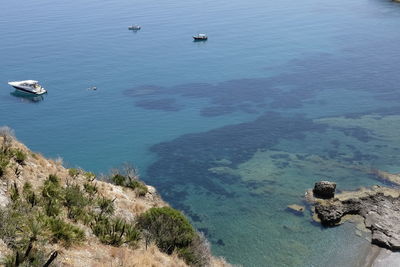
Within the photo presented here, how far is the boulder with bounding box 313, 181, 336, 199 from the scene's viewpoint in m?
43.3

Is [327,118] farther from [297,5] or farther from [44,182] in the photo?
[297,5]

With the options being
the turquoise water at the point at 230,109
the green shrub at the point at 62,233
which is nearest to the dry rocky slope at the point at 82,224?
the green shrub at the point at 62,233

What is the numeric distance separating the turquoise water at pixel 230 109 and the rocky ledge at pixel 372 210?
145 centimetres

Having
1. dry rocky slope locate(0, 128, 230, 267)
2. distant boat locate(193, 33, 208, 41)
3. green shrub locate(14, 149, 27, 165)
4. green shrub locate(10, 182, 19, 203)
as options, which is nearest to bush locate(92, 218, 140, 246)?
dry rocky slope locate(0, 128, 230, 267)

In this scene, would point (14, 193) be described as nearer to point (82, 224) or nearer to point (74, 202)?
point (74, 202)

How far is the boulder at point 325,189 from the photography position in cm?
4334

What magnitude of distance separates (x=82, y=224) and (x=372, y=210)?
30623 millimetres

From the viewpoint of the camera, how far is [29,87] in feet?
247

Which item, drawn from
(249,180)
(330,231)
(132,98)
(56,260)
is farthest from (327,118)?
(56,260)

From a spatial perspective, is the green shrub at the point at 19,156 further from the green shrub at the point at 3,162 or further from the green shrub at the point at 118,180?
the green shrub at the point at 118,180

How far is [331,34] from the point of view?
107688mm

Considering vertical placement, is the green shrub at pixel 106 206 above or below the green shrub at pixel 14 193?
below

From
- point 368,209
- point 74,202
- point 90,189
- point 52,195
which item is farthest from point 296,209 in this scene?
point 52,195

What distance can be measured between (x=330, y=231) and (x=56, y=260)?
29.5 m
